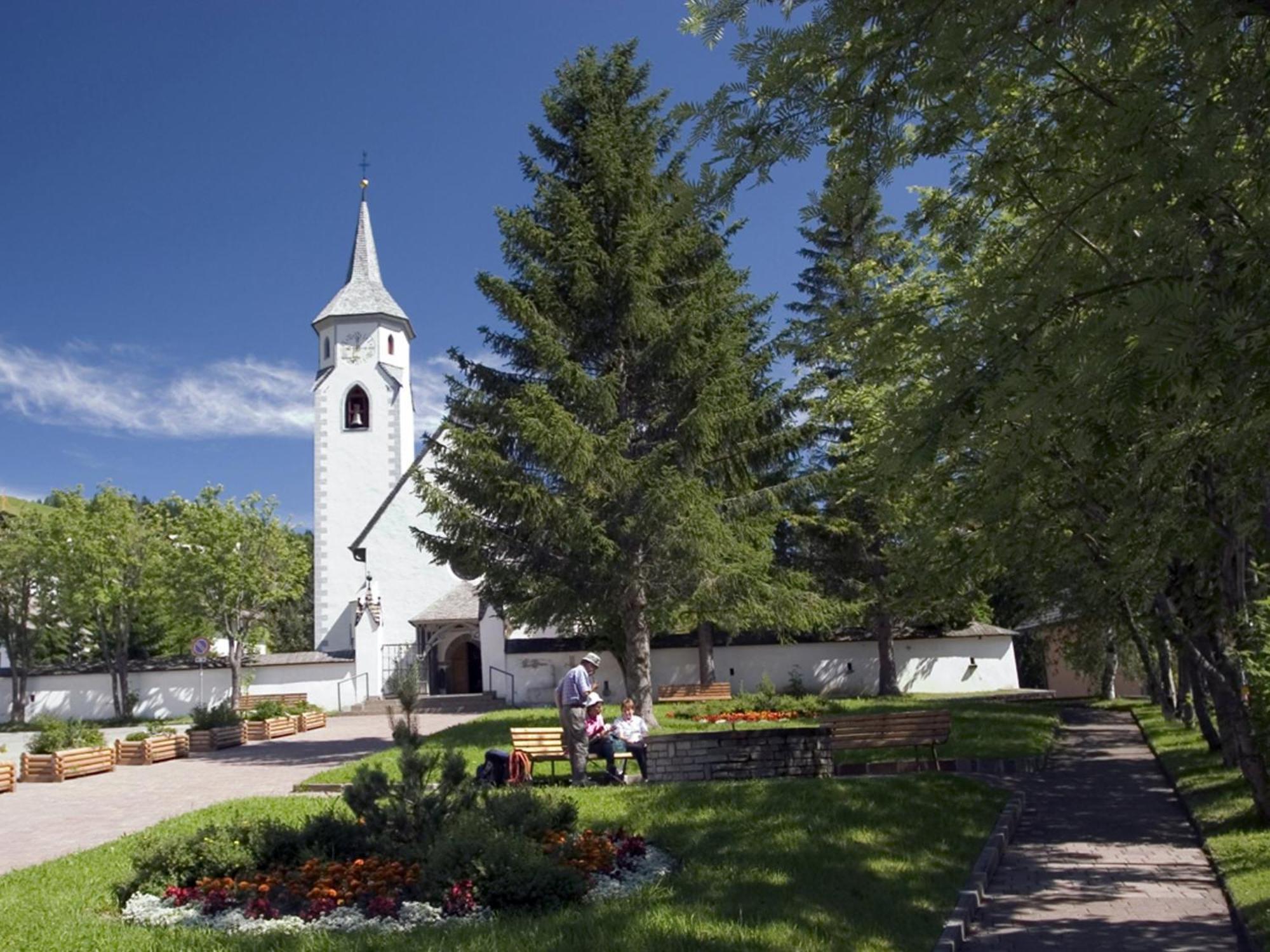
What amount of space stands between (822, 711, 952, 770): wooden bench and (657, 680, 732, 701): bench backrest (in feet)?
62.0

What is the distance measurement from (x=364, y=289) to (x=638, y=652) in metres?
36.9

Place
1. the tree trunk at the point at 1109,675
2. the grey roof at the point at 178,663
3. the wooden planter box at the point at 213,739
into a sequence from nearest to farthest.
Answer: the wooden planter box at the point at 213,739 → the tree trunk at the point at 1109,675 → the grey roof at the point at 178,663

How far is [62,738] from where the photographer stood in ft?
72.7

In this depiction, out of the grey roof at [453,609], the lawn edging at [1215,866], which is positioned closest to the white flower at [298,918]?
the lawn edging at [1215,866]

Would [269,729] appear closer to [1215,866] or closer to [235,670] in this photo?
[235,670]

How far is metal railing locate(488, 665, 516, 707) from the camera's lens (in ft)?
122

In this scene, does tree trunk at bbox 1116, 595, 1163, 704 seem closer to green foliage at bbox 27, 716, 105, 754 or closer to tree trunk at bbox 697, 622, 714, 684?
tree trunk at bbox 697, 622, 714, 684

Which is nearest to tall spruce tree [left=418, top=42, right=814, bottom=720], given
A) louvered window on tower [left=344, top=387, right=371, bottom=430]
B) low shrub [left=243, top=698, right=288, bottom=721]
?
low shrub [left=243, top=698, right=288, bottom=721]

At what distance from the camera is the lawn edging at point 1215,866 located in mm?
7672

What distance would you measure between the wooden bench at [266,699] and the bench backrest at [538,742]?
80.2 ft

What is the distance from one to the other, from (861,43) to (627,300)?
59.2 feet

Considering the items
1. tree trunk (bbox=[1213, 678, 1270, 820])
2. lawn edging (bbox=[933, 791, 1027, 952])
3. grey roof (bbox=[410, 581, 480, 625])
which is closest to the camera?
lawn edging (bbox=[933, 791, 1027, 952])

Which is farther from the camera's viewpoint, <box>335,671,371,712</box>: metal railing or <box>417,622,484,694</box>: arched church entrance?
<box>417,622,484,694</box>: arched church entrance

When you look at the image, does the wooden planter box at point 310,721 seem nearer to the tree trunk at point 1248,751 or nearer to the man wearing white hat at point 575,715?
the man wearing white hat at point 575,715
